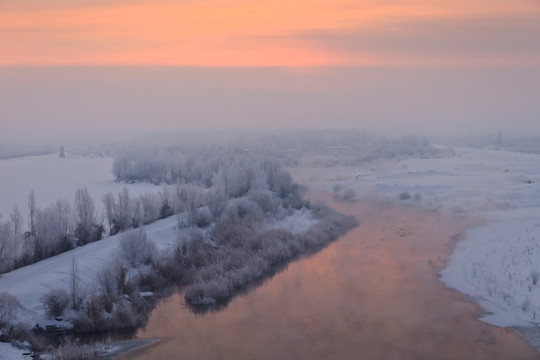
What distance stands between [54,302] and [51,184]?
20852mm

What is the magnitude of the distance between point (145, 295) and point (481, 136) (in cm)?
7980

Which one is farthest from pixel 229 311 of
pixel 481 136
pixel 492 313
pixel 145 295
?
pixel 481 136

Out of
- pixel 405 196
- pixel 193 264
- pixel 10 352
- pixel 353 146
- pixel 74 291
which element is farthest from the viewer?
pixel 353 146

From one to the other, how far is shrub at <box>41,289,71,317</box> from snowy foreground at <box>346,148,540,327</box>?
8.64 m

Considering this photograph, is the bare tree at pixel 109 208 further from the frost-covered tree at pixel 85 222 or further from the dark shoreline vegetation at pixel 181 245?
the frost-covered tree at pixel 85 222

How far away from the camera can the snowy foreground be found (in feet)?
40.0

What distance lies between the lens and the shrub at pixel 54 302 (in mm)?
10883

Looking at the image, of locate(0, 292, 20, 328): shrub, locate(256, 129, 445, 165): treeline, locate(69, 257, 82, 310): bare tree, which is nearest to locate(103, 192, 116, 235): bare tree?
locate(69, 257, 82, 310): bare tree

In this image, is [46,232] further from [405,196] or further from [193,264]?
[405,196]

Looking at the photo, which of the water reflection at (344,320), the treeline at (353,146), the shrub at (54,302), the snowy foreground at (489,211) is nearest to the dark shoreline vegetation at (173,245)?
the shrub at (54,302)

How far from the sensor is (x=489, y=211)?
23719 millimetres

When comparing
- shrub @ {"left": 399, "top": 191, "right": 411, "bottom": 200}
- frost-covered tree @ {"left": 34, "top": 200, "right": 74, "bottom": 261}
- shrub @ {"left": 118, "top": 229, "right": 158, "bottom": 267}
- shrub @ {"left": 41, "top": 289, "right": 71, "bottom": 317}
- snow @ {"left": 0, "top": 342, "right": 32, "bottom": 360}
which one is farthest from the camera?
shrub @ {"left": 399, "top": 191, "right": 411, "bottom": 200}

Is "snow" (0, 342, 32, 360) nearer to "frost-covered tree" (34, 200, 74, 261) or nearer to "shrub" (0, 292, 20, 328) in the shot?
"shrub" (0, 292, 20, 328)

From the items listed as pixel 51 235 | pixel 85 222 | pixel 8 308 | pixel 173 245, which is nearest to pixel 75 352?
pixel 8 308
